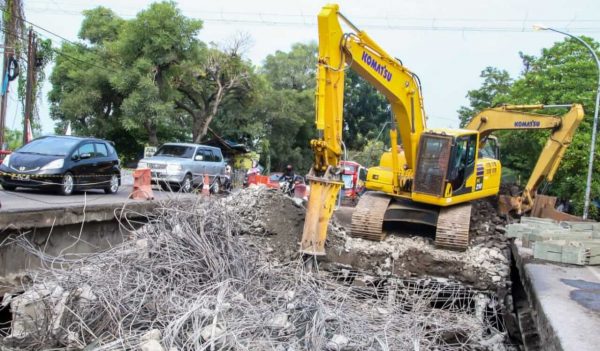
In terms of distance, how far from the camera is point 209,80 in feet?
99.7

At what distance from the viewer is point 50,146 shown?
43.4 ft

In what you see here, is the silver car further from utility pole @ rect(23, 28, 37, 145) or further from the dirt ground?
the dirt ground

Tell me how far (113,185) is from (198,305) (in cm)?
1005

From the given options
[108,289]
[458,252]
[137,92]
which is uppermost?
[137,92]

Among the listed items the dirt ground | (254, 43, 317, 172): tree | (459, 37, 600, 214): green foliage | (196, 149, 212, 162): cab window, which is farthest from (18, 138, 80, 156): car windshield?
(254, 43, 317, 172): tree

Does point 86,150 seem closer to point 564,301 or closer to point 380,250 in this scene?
point 380,250

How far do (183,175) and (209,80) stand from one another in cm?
1343

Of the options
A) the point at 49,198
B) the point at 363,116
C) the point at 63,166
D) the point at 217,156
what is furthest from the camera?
the point at 363,116

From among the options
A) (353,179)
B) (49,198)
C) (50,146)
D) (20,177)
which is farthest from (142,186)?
(353,179)

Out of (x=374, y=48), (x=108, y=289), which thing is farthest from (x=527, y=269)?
(x=108, y=289)

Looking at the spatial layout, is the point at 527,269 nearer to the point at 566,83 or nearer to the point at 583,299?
the point at 583,299

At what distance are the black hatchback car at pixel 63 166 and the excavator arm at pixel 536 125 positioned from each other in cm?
938

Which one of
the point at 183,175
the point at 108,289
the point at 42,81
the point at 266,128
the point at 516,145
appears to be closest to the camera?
the point at 108,289

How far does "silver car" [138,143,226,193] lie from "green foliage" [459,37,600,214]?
14798mm
